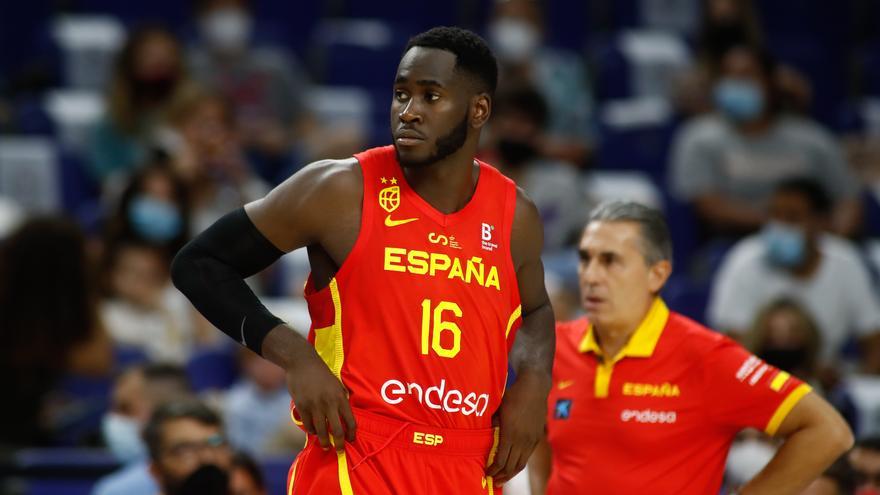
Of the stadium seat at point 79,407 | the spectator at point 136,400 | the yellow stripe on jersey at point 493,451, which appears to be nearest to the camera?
the yellow stripe on jersey at point 493,451

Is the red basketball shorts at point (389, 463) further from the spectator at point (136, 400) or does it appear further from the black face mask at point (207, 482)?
the spectator at point (136, 400)

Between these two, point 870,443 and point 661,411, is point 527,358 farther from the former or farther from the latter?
point 870,443

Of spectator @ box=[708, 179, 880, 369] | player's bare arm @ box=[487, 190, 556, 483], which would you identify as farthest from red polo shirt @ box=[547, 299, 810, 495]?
spectator @ box=[708, 179, 880, 369]

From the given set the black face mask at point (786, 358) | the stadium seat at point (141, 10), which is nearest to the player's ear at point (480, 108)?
the black face mask at point (786, 358)

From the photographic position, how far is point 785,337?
21.1 feet

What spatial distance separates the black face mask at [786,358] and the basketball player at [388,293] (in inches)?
127

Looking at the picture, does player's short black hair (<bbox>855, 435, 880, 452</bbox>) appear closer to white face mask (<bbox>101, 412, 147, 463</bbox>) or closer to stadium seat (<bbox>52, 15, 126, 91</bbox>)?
white face mask (<bbox>101, 412, 147, 463</bbox>)

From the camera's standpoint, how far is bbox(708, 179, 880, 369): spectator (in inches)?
287

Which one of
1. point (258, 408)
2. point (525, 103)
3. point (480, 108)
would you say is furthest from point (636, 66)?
point (480, 108)

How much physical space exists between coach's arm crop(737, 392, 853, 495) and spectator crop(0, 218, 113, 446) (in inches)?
133

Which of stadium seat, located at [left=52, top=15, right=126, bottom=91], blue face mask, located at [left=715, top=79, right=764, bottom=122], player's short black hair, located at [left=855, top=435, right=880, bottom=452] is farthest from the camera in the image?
stadium seat, located at [left=52, top=15, right=126, bottom=91]

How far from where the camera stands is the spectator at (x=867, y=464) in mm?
5129

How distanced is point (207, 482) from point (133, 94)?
14.2 feet

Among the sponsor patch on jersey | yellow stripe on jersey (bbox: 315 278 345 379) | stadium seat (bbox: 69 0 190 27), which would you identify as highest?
yellow stripe on jersey (bbox: 315 278 345 379)
